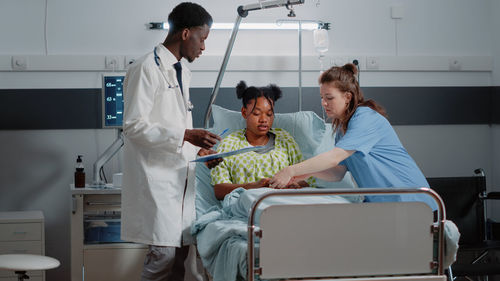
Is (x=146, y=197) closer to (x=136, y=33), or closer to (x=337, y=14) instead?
(x=136, y=33)

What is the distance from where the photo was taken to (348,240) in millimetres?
2385

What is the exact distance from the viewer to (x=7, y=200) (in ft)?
14.2

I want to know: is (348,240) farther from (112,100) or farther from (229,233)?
(112,100)

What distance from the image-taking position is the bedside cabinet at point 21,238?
3.79 m

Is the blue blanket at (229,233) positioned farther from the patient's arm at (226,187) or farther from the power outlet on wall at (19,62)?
the power outlet on wall at (19,62)

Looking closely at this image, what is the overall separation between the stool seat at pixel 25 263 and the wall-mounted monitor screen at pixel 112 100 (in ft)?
3.55

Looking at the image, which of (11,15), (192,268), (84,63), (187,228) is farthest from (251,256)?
(11,15)

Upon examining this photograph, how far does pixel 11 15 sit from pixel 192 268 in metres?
2.14

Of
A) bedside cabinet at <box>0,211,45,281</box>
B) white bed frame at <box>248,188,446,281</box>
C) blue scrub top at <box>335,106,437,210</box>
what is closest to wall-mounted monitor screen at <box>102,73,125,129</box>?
bedside cabinet at <box>0,211,45,281</box>

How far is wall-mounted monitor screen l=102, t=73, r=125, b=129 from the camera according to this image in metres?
3.99

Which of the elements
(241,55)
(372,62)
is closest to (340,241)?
(241,55)

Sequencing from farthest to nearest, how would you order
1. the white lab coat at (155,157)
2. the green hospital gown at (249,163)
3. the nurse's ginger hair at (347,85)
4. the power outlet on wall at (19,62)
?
the power outlet on wall at (19,62), the green hospital gown at (249,163), the nurse's ginger hair at (347,85), the white lab coat at (155,157)

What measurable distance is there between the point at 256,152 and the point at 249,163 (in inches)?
4.0

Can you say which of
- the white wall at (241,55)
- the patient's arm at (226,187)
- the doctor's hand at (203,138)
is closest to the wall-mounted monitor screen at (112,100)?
the white wall at (241,55)
